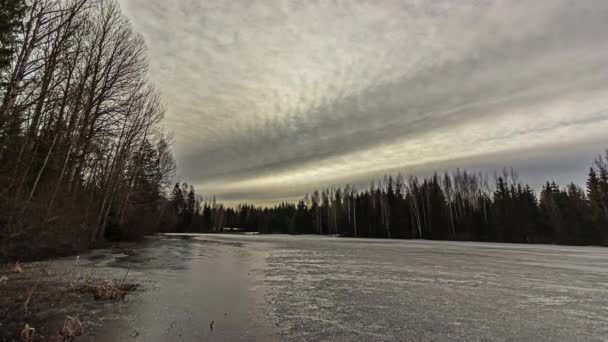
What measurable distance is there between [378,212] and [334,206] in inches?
639

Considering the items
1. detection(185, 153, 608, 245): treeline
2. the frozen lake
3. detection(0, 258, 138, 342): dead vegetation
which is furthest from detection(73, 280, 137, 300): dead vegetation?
detection(185, 153, 608, 245): treeline

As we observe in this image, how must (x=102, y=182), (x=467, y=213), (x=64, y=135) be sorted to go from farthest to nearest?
(x=467, y=213), (x=102, y=182), (x=64, y=135)

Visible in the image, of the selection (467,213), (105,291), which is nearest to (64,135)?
(105,291)

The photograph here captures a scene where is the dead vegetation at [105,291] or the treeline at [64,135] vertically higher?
the treeline at [64,135]

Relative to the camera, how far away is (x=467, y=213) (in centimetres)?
4638

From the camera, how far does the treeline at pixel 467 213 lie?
35.4m

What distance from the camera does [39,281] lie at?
655 cm

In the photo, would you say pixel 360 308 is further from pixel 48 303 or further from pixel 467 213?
pixel 467 213

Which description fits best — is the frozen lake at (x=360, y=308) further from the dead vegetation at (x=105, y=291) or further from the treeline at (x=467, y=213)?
the treeline at (x=467, y=213)

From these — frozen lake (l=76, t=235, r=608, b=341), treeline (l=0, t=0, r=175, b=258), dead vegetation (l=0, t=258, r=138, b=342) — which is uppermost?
treeline (l=0, t=0, r=175, b=258)

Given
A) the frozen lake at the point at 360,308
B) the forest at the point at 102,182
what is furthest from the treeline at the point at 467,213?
the frozen lake at the point at 360,308

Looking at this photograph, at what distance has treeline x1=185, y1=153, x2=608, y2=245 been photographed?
35.4 meters

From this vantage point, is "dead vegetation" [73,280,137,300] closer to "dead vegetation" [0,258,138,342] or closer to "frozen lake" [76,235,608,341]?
"dead vegetation" [0,258,138,342]

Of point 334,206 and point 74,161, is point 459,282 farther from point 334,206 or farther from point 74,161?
point 334,206
